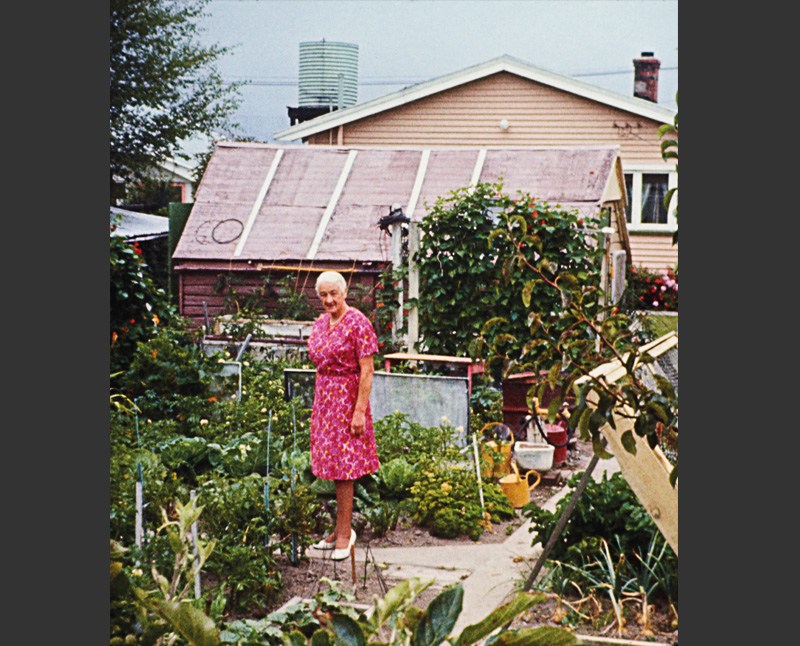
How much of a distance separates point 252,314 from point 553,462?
9.95ft

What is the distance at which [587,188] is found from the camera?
9.34 metres

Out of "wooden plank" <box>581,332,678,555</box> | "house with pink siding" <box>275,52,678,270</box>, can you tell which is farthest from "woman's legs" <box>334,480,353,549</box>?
"house with pink siding" <box>275,52,678,270</box>

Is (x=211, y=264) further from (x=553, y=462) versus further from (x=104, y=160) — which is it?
(x=104, y=160)

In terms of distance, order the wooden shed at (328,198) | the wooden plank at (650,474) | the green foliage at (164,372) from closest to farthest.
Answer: the wooden plank at (650,474) → the green foliage at (164,372) → the wooden shed at (328,198)

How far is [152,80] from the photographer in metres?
4.06

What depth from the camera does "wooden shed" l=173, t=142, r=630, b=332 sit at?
949 cm

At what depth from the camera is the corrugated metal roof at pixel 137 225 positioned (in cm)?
636

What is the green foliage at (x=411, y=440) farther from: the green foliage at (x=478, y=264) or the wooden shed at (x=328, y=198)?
the wooden shed at (x=328, y=198)

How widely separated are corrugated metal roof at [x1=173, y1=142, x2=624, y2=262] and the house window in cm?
42

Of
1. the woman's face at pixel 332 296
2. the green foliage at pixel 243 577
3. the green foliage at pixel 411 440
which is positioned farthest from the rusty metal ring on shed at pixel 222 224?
the green foliage at pixel 243 577

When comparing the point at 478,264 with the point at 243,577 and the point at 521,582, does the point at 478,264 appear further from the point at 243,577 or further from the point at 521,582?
the point at 243,577

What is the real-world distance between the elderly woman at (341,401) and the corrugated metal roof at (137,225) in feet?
4.98

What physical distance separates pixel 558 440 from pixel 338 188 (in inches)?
161

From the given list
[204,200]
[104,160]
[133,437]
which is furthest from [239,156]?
[104,160]
